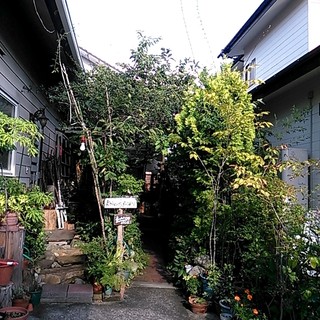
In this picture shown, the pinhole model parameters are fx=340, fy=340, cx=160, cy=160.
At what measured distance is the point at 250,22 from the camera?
9328 mm

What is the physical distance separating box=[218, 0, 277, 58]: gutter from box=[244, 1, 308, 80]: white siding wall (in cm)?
42

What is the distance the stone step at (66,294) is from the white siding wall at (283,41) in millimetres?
6702

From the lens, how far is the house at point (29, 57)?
426cm

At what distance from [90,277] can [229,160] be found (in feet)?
8.00

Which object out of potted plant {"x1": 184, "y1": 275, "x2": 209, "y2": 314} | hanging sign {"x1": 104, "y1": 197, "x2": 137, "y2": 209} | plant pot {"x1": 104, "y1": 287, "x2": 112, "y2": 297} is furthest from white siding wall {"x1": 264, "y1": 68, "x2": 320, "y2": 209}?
plant pot {"x1": 104, "y1": 287, "x2": 112, "y2": 297}

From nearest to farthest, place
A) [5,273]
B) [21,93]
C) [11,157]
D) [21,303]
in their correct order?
[5,273]
[21,303]
[11,157]
[21,93]

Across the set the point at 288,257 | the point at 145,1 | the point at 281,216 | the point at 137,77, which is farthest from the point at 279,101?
the point at 288,257

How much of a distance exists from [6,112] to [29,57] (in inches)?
57.1

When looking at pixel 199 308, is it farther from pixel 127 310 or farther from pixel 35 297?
pixel 35 297

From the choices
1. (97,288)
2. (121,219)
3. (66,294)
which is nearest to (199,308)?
(97,288)

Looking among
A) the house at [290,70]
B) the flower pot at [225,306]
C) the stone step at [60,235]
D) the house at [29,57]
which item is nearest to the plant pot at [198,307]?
the flower pot at [225,306]

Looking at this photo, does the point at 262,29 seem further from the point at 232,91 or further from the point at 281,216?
the point at 281,216

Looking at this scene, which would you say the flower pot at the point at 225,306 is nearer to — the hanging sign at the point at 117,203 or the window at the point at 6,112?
the hanging sign at the point at 117,203

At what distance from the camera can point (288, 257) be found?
2811 mm
